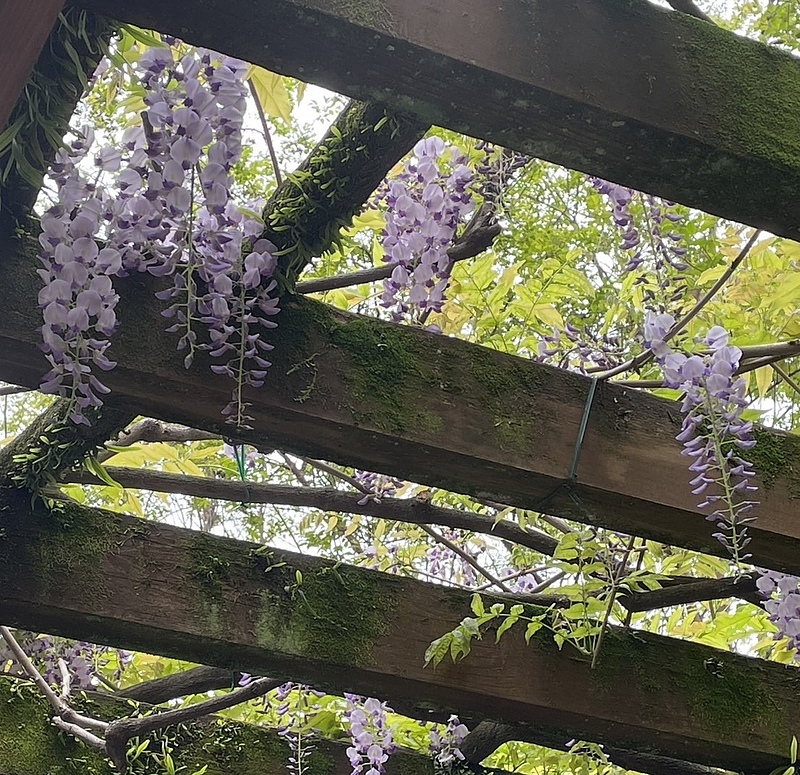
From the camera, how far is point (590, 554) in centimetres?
127

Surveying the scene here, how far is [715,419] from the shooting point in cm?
105

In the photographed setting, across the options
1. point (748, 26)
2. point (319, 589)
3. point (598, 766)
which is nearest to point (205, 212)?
point (319, 589)

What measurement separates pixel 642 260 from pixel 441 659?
722 millimetres

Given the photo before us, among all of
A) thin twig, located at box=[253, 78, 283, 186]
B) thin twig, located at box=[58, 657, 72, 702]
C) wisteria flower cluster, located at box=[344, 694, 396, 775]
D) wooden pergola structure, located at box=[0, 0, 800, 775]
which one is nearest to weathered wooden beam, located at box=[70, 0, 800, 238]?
wooden pergola structure, located at box=[0, 0, 800, 775]

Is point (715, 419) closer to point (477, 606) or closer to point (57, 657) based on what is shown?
point (477, 606)

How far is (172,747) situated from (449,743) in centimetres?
53

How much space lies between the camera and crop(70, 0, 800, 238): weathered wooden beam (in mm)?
637

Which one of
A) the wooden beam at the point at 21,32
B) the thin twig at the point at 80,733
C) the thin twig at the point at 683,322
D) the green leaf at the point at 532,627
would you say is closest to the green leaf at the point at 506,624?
the green leaf at the point at 532,627

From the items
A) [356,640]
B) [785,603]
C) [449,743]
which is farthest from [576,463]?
[449,743]

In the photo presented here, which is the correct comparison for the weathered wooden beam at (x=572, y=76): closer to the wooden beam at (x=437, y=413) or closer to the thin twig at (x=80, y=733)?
the wooden beam at (x=437, y=413)

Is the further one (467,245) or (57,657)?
(57,657)

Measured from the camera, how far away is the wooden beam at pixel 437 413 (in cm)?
94

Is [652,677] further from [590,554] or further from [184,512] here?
[184,512]

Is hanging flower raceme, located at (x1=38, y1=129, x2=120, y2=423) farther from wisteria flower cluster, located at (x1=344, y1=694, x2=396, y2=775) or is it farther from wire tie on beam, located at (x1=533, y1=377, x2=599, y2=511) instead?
wisteria flower cluster, located at (x1=344, y1=694, x2=396, y2=775)
